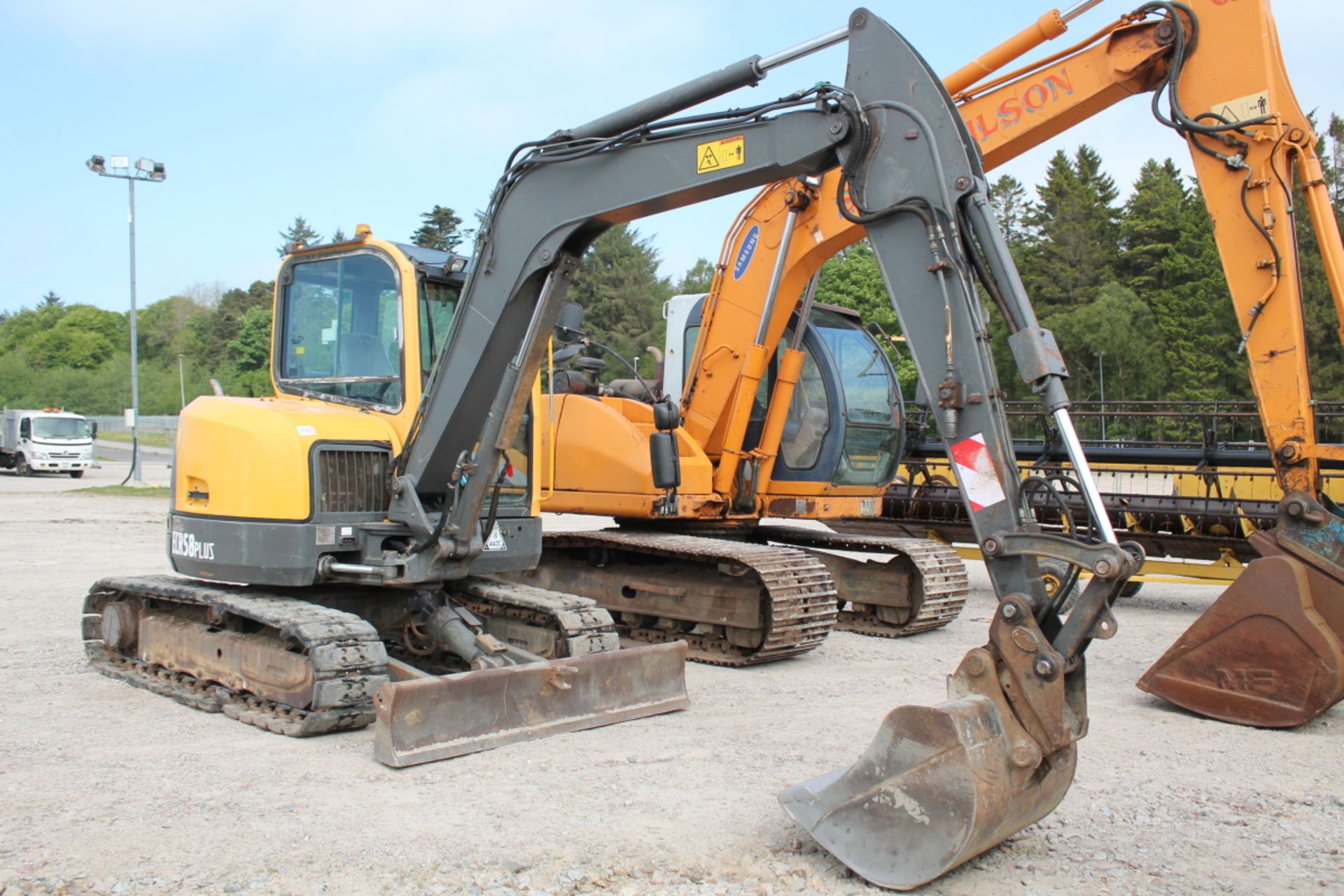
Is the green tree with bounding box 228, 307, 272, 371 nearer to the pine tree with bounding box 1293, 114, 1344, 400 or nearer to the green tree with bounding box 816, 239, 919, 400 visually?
the green tree with bounding box 816, 239, 919, 400

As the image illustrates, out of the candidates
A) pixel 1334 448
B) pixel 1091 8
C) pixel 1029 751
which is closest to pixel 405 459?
pixel 1029 751

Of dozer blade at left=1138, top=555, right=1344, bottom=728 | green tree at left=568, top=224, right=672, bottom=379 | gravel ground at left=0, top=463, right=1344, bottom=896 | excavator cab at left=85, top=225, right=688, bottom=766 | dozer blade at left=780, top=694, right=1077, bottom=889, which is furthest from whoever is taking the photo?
green tree at left=568, top=224, right=672, bottom=379

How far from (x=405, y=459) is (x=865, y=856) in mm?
3409

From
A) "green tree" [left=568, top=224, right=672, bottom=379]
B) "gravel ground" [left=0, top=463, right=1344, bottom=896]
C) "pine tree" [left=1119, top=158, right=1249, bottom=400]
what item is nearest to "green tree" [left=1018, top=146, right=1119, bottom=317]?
"pine tree" [left=1119, top=158, right=1249, bottom=400]

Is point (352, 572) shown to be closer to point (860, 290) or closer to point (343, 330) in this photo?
point (343, 330)

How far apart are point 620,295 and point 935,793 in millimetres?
51034

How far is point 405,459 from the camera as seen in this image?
6.16m

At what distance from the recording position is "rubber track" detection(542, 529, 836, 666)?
7.41 m

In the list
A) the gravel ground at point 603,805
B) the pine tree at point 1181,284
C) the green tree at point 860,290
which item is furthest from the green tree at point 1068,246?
the gravel ground at point 603,805

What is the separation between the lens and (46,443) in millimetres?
32594

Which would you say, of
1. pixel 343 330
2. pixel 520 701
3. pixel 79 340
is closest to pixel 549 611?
pixel 520 701

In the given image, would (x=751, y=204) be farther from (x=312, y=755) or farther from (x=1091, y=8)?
(x=312, y=755)

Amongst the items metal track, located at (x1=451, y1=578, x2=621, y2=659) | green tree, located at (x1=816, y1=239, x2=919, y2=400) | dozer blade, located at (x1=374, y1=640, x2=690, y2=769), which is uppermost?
green tree, located at (x1=816, y1=239, x2=919, y2=400)

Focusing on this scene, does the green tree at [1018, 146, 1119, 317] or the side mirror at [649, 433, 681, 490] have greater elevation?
the green tree at [1018, 146, 1119, 317]
